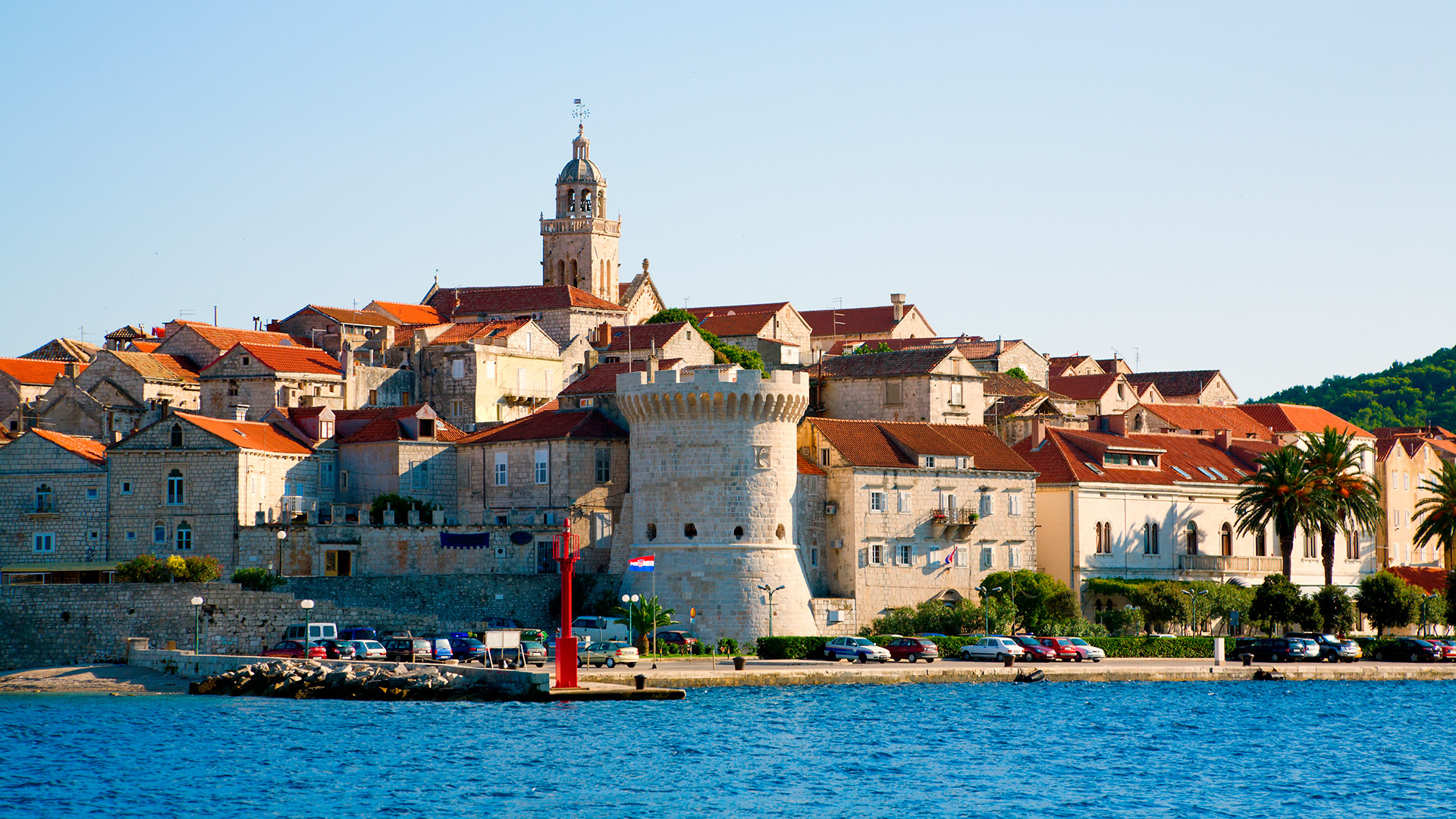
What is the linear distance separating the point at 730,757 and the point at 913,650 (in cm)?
1913

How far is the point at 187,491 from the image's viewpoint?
2990 inches

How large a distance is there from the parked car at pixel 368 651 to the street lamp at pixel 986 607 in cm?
2314

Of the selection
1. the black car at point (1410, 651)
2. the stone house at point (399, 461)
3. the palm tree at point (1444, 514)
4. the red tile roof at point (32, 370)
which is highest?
the red tile roof at point (32, 370)

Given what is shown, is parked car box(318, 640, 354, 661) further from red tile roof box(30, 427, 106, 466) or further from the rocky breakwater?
red tile roof box(30, 427, 106, 466)

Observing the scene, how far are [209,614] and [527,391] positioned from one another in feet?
101

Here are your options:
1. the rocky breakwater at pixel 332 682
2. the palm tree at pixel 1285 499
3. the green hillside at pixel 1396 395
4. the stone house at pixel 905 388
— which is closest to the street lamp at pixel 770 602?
the rocky breakwater at pixel 332 682

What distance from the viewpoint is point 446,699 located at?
63125mm

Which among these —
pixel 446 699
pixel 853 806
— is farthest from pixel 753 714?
pixel 853 806

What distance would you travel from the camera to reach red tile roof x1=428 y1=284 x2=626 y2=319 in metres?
114

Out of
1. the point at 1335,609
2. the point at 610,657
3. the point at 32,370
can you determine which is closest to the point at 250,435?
the point at 610,657

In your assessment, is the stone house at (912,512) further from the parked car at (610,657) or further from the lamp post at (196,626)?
the lamp post at (196,626)

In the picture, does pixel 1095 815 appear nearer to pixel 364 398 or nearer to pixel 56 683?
pixel 56 683

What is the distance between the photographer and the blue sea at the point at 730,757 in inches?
1869

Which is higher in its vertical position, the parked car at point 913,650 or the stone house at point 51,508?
the stone house at point 51,508
